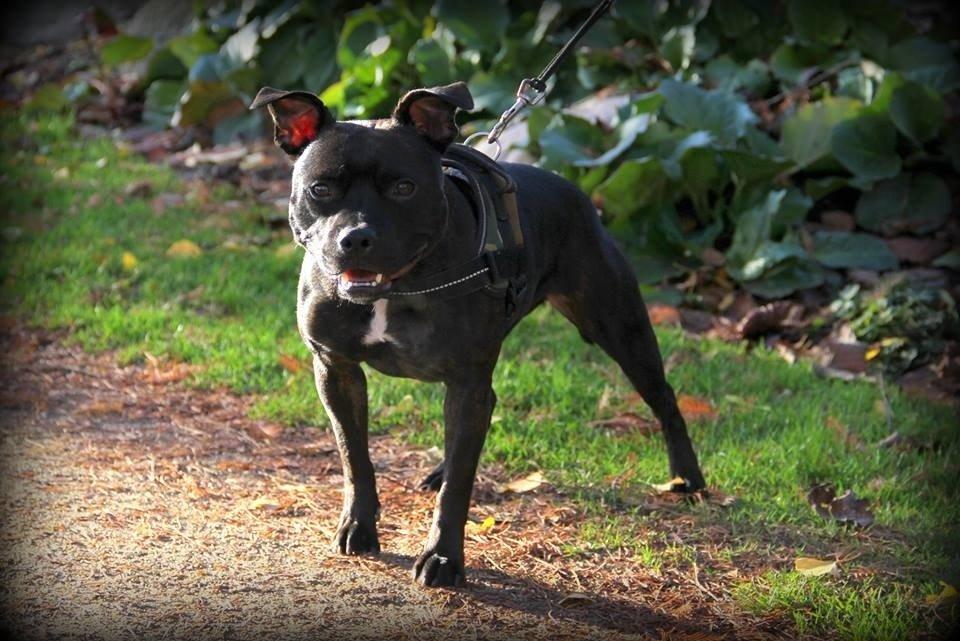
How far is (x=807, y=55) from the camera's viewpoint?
8438mm

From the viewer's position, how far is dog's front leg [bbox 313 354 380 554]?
13.9ft

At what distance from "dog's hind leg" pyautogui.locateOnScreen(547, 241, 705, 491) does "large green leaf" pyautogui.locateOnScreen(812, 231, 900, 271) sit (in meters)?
2.74

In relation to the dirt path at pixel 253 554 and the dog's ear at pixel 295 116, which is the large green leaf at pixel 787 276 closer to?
the dirt path at pixel 253 554

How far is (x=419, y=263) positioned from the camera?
3.90m

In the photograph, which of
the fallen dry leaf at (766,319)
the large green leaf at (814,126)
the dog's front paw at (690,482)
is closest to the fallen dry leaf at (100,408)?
the dog's front paw at (690,482)

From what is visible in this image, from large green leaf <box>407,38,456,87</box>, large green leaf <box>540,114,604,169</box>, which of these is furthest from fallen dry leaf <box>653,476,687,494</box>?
large green leaf <box>407,38,456,87</box>

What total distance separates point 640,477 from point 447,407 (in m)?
1.35

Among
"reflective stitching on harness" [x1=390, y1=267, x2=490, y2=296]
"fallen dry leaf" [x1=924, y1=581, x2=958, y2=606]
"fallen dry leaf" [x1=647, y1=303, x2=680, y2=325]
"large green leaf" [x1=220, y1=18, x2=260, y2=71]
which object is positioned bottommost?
"fallen dry leaf" [x1=924, y1=581, x2=958, y2=606]

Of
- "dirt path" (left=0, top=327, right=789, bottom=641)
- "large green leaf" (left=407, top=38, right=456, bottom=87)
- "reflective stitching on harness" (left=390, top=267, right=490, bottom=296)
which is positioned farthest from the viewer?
"large green leaf" (left=407, top=38, right=456, bottom=87)

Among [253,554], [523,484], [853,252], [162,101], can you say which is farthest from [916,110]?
[162,101]

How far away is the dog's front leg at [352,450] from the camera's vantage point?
424 cm

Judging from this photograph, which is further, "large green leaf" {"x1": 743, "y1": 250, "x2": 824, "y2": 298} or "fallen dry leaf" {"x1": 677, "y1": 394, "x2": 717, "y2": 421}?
"large green leaf" {"x1": 743, "y1": 250, "x2": 824, "y2": 298}

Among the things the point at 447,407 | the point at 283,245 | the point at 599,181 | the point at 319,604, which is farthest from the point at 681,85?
the point at 319,604

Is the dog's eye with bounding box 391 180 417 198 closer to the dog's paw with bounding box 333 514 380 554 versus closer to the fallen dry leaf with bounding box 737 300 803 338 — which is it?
the dog's paw with bounding box 333 514 380 554
